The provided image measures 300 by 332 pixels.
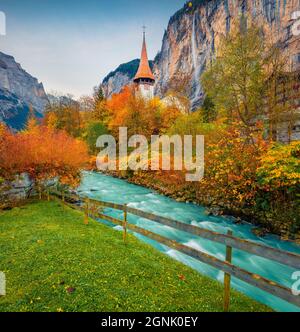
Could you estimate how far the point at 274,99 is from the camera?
15000 millimetres

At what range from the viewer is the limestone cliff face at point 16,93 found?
124m

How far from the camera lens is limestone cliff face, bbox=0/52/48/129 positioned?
124200mm

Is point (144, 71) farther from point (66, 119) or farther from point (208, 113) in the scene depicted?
point (208, 113)

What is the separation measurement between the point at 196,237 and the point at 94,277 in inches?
238

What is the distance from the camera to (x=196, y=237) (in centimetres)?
952

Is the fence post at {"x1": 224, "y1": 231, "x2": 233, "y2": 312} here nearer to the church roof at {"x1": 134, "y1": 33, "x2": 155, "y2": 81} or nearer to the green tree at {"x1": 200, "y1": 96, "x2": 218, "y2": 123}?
the green tree at {"x1": 200, "y1": 96, "x2": 218, "y2": 123}

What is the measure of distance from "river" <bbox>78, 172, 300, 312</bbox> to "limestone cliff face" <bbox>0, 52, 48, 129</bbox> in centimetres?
12373

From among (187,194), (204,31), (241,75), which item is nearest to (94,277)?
(187,194)

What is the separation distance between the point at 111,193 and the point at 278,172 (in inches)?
476

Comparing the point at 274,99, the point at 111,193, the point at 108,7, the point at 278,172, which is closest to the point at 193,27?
the point at 108,7

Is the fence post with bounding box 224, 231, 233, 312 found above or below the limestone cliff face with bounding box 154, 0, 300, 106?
below

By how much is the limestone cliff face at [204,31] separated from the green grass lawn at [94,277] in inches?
1140

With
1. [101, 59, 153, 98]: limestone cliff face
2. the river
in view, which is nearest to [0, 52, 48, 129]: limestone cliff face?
[101, 59, 153, 98]: limestone cliff face
